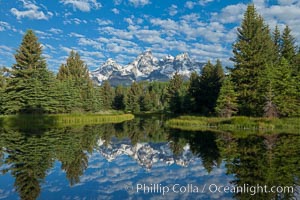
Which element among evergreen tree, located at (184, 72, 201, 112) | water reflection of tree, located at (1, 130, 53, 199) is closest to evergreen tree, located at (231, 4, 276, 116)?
evergreen tree, located at (184, 72, 201, 112)

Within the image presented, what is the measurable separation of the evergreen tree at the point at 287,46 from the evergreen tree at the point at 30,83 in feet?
139

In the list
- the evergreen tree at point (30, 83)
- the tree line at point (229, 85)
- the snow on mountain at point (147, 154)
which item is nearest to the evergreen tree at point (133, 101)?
the tree line at point (229, 85)

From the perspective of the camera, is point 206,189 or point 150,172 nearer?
point 206,189

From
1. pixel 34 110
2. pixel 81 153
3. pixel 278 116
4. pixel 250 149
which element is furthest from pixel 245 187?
pixel 34 110

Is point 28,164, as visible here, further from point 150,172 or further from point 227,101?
point 227,101

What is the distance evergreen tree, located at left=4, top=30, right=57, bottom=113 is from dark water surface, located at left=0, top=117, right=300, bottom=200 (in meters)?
29.0

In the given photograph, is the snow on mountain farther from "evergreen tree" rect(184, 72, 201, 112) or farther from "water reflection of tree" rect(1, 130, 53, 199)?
"evergreen tree" rect(184, 72, 201, 112)

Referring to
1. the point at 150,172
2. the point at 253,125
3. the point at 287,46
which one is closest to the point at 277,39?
the point at 287,46

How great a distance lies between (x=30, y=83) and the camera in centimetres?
4919

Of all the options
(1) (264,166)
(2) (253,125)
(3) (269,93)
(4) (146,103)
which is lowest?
(4) (146,103)

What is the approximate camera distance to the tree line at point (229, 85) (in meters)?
42.1

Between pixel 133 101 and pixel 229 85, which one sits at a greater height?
pixel 229 85

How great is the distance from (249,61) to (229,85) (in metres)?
6.64

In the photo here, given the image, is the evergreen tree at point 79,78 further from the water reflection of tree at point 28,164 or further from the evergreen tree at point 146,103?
the water reflection of tree at point 28,164
